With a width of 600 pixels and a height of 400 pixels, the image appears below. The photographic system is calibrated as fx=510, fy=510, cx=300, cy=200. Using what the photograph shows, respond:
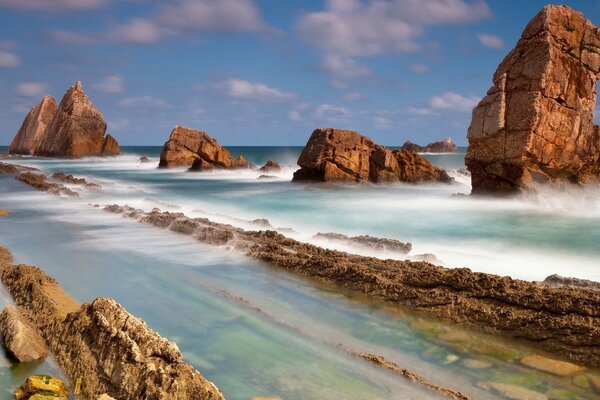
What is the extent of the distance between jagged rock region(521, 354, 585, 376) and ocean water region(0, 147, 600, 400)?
0.12m

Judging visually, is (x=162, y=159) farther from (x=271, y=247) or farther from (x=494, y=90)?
(x=271, y=247)

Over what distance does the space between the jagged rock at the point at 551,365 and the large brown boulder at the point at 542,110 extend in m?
12.0

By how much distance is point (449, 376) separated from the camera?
4281mm

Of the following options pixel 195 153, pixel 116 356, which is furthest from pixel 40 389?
pixel 195 153

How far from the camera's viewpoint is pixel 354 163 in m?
25.2

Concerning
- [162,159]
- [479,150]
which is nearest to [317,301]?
[479,150]

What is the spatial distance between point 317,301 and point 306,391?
2255 mm

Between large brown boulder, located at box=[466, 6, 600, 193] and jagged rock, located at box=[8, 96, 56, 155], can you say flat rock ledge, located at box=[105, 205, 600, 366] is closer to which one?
large brown boulder, located at box=[466, 6, 600, 193]

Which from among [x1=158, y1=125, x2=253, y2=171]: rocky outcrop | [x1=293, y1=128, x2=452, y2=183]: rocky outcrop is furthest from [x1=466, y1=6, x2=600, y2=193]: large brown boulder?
[x1=158, y1=125, x2=253, y2=171]: rocky outcrop

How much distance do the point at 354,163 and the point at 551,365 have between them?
68.7 ft

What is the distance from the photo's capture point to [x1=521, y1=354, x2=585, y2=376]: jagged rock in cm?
442

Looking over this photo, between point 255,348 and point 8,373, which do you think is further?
point 255,348

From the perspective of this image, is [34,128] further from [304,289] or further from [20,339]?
[20,339]

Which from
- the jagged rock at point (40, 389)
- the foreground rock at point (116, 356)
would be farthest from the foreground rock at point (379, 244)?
the jagged rock at point (40, 389)
